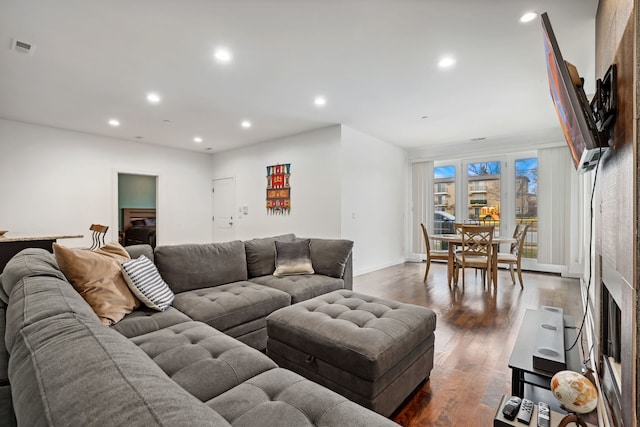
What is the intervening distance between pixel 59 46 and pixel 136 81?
28.6 inches

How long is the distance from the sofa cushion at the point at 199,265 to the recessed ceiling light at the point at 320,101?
2075mm

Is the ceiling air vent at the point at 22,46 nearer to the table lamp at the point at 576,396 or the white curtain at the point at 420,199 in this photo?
the table lamp at the point at 576,396

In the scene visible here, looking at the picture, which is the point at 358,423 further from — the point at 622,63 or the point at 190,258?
the point at 190,258

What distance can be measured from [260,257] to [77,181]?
14.3 feet

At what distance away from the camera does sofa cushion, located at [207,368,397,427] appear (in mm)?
909

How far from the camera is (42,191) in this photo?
188 inches

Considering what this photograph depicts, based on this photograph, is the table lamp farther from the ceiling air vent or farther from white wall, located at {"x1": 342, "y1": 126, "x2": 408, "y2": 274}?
the ceiling air vent

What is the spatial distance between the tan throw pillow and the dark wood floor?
1.73 meters

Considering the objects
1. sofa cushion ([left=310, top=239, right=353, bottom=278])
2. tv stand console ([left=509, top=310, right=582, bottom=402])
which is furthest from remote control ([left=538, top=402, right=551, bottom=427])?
sofa cushion ([left=310, top=239, right=353, bottom=278])

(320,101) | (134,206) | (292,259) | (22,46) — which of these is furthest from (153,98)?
(134,206)

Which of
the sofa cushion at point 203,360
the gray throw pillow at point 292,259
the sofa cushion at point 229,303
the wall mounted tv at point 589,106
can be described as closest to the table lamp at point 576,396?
the wall mounted tv at point 589,106

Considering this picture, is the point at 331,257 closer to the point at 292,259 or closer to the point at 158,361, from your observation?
the point at 292,259

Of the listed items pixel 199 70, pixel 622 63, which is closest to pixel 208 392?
pixel 622 63

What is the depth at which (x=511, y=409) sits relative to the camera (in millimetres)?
1107
